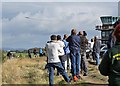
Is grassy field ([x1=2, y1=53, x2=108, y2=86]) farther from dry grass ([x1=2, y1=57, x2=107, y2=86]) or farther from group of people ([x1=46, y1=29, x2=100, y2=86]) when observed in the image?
group of people ([x1=46, y1=29, x2=100, y2=86])

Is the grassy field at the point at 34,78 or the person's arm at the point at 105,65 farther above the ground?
the person's arm at the point at 105,65

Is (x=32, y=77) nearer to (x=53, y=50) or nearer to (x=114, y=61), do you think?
(x=53, y=50)

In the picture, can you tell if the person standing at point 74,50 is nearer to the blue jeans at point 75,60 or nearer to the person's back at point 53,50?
the blue jeans at point 75,60

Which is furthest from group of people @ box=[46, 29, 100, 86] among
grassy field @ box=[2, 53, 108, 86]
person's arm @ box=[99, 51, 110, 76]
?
person's arm @ box=[99, 51, 110, 76]

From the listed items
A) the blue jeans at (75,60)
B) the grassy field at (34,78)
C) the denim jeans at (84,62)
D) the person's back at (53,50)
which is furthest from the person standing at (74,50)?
the person's back at (53,50)

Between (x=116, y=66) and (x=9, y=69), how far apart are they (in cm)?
1048

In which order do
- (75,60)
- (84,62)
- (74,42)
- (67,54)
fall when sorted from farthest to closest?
(67,54) → (84,62) → (75,60) → (74,42)

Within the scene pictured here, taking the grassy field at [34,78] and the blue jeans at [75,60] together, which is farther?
the blue jeans at [75,60]

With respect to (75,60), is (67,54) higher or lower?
higher

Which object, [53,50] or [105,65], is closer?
[105,65]

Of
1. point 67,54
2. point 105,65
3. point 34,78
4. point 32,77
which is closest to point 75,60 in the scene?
point 67,54

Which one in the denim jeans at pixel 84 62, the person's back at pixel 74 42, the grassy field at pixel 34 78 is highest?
the person's back at pixel 74 42

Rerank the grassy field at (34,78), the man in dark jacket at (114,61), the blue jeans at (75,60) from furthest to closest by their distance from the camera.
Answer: the blue jeans at (75,60)
the grassy field at (34,78)
the man in dark jacket at (114,61)

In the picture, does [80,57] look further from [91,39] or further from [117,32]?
[117,32]
